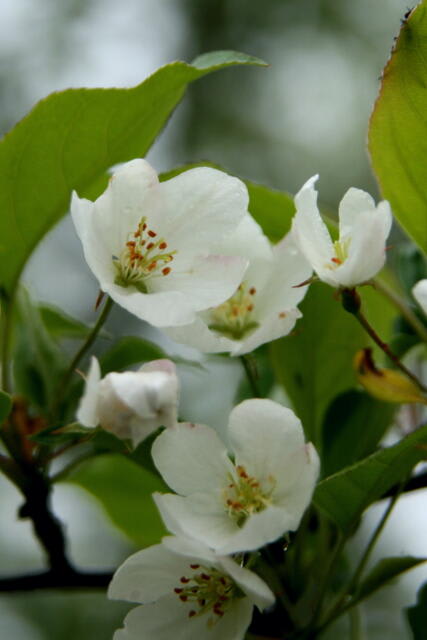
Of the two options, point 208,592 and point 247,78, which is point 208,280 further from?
point 247,78

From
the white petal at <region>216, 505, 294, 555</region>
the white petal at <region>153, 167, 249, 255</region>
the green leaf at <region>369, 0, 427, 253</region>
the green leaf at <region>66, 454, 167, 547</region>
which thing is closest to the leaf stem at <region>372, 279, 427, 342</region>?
the green leaf at <region>369, 0, 427, 253</region>

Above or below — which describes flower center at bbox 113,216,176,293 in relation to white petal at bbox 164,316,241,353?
above

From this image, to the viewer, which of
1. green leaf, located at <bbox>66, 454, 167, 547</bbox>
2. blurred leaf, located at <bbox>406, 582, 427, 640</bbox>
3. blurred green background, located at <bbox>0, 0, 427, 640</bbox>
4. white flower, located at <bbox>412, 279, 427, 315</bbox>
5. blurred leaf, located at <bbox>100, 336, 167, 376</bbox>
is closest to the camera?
white flower, located at <bbox>412, 279, 427, 315</bbox>

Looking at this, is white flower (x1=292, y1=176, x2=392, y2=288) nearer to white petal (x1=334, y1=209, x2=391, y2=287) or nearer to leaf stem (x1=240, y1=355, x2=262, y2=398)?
white petal (x1=334, y1=209, x2=391, y2=287)

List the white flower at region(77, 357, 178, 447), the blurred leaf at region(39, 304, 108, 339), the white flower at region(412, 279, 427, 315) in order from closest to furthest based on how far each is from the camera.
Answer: the white flower at region(77, 357, 178, 447), the white flower at region(412, 279, 427, 315), the blurred leaf at region(39, 304, 108, 339)

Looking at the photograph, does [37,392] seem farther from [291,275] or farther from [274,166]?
[274,166]

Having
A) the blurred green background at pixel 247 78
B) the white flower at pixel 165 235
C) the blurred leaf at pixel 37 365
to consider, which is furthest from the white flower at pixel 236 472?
the blurred green background at pixel 247 78

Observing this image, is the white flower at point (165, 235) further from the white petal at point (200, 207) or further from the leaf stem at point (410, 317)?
the leaf stem at point (410, 317)
